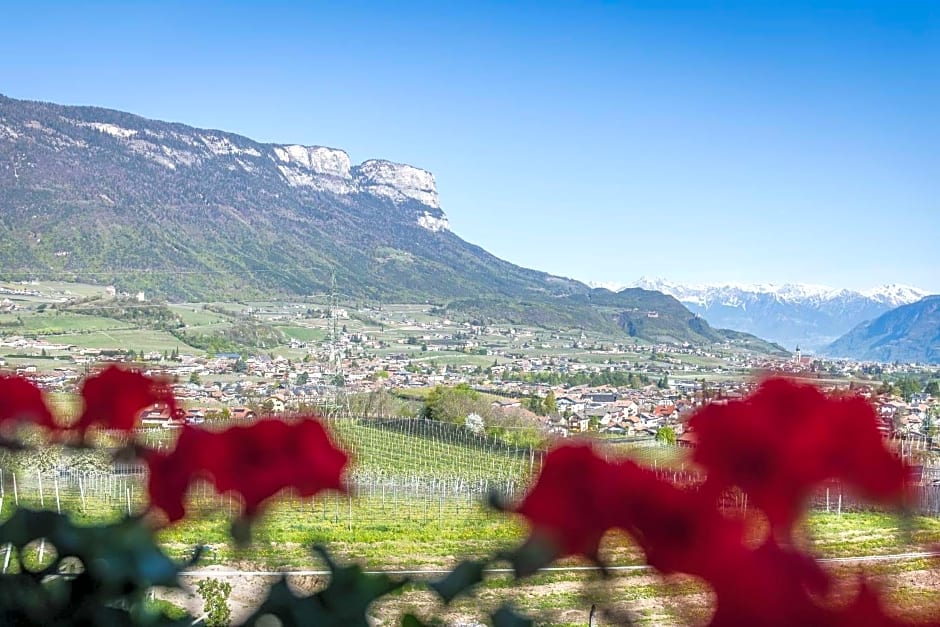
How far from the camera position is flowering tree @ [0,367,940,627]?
56cm

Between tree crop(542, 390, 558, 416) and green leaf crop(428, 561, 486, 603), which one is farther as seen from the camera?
tree crop(542, 390, 558, 416)

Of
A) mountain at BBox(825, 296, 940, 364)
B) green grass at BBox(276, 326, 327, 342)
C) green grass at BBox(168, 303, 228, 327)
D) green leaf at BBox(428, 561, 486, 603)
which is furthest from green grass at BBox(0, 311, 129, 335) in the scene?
mountain at BBox(825, 296, 940, 364)

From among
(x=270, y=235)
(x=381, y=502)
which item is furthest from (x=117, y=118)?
(x=381, y=502)

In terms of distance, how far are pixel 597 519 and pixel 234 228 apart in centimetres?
9501

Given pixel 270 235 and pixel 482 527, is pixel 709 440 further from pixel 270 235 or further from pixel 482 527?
pixel 270 235

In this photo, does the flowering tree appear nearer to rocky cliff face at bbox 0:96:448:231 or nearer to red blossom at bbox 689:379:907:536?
red blossom at bbox 689:379:907:536

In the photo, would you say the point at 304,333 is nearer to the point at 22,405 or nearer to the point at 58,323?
the point at 58,323

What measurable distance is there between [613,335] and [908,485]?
315 ft

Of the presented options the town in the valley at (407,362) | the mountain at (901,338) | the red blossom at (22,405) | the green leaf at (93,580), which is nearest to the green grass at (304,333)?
the town in the valley at (407,362)

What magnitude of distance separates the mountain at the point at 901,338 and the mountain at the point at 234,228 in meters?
46.1

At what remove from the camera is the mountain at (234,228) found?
71750 millimetres

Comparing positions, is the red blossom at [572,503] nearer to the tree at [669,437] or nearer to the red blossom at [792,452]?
the red blossom at [792,452]

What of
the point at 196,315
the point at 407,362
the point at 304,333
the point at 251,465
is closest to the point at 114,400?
the point at 251,465

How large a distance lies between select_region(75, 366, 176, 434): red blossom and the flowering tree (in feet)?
0.75
